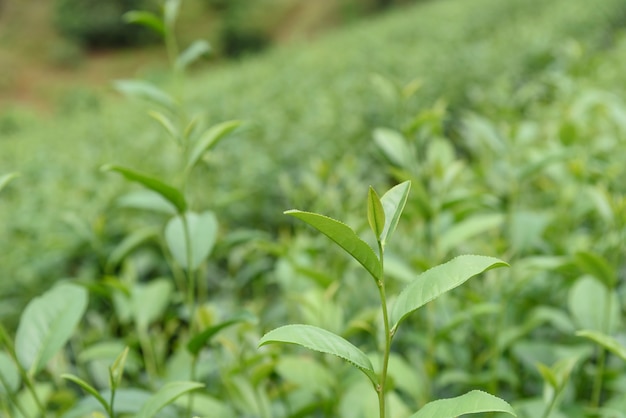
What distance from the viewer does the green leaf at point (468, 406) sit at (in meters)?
0.51

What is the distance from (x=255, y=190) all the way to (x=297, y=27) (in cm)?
1488

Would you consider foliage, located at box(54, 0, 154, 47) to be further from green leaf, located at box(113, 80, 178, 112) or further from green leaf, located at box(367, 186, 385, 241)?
green leaf, located at box(367, 186, 385, 241)

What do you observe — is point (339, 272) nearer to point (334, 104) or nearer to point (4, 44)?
point (334, 104)

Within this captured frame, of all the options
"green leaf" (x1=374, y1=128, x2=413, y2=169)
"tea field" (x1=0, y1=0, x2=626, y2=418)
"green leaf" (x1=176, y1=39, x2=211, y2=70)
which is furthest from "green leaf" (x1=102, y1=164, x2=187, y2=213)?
"green leaf" (x1=374, y1=128, x2=413, y2=169)

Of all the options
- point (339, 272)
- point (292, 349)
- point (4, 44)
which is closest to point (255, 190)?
point (339, 272)

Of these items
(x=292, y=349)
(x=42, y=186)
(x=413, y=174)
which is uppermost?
(x=413, y=174)

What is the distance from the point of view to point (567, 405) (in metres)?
1.02

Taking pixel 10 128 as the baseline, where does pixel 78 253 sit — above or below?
above

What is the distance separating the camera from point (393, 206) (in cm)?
61

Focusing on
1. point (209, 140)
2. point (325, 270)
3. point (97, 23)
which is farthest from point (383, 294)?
point (97, 23)

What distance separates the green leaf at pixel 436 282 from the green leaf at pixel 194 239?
0.38m

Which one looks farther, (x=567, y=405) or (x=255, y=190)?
(x=255, y=190)

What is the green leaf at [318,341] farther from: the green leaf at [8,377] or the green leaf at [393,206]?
the green leaf at [8,377]

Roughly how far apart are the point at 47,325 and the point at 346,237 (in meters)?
0.48
